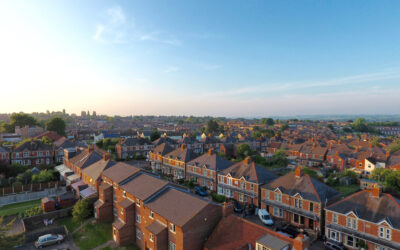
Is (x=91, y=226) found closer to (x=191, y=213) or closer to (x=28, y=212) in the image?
(x=28, y=212)

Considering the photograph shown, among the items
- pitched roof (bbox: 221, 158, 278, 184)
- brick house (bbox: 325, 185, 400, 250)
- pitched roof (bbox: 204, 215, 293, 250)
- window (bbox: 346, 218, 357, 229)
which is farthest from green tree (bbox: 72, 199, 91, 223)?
window (bbox: 346, 218, 357, 229)

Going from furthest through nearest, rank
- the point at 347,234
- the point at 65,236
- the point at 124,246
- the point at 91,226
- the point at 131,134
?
the point at 131,134 < the point at 91,226 < the point at 65,236 < the point at 124,246 < the point at 347,234

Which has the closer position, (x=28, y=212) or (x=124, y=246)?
(x=124, y=246)

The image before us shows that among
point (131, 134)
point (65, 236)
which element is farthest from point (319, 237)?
point (131, 134)

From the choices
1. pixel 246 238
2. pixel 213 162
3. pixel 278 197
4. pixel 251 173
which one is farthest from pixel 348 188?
pixel 246 238

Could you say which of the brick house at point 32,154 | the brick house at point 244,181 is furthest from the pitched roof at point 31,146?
the brick house at point 244,181

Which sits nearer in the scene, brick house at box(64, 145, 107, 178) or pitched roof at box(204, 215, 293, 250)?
pitched roof at box(204, 215, 293, 250)

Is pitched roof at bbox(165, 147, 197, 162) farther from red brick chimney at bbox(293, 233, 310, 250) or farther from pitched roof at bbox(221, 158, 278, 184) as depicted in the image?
red brick chimney at bbox(293, 233, 310, 250)
